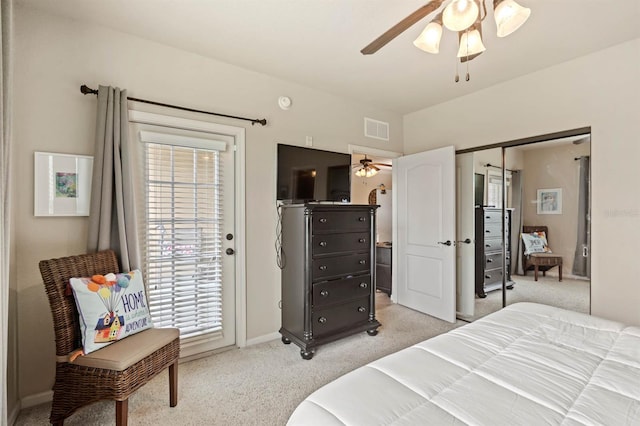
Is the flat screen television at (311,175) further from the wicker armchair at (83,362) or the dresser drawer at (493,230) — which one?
the wicker armchair at (83,362)

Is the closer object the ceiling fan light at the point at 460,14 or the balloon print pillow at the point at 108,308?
the ceiling fan light at the point at 460,14

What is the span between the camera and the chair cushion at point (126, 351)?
160 cm

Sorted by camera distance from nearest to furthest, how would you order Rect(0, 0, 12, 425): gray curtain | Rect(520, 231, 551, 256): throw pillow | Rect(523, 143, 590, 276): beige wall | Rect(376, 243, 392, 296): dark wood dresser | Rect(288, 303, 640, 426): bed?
Rect(288, 303, 640, 426): bed → Rect(0, 0, 12, 425): gray curtain → Rect(523, 143, 590, 276): beige wall → Rect(520, 231, 551, 256): throw pillow → Rect(376, 243, 392, 296): dark wood dresser

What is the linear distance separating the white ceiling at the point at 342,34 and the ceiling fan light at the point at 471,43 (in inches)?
20.7

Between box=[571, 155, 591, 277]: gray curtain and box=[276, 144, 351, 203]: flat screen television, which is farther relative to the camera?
box=[276, 144, 351, 203]: flat screen television

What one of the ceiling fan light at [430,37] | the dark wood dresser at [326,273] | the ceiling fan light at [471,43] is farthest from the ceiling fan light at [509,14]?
the dark wood dresser at [326,273]

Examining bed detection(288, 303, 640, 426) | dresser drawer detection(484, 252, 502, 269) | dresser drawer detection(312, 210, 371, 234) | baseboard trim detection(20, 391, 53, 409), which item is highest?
dresser drawer detection(312, 210, 371, 234)

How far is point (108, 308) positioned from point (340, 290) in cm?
186

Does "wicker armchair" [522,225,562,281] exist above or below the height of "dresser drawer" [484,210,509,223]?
below

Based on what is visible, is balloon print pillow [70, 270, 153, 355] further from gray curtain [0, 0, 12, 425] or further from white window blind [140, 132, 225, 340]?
white window blind [140, 132, 225, 340]

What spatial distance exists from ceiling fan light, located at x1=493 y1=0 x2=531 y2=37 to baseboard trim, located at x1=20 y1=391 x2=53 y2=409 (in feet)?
11.7

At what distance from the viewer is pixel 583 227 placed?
108 inches

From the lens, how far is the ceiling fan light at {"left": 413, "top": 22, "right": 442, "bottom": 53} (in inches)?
62.2

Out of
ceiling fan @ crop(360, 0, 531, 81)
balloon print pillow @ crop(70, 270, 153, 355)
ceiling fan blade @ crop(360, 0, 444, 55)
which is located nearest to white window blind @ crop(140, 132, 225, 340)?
balloon print pillow @ crop(70, 270, 153, 355)
